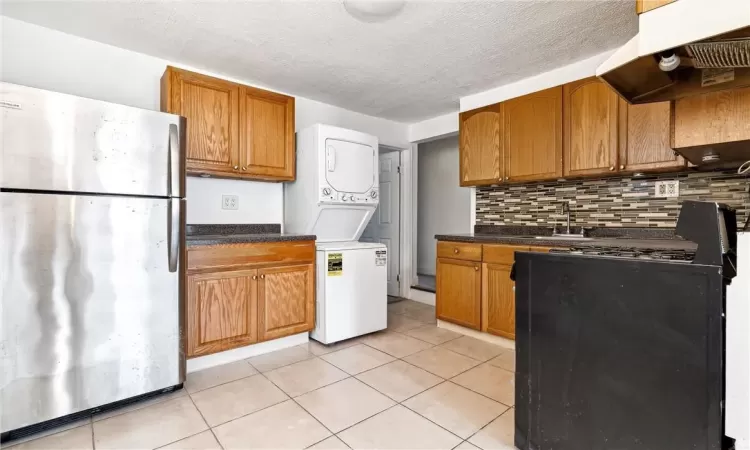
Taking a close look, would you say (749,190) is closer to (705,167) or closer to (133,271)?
(705,167)

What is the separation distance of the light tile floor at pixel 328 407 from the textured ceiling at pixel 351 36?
7.20ft

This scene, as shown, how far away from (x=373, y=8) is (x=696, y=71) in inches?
58.6

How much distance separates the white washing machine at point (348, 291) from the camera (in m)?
2.80

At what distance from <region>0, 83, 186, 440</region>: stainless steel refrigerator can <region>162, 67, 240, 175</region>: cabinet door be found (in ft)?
1.81

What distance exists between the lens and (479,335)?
2949 mm

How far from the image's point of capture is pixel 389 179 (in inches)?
179

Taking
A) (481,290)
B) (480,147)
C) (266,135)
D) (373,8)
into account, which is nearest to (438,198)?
(480,147)

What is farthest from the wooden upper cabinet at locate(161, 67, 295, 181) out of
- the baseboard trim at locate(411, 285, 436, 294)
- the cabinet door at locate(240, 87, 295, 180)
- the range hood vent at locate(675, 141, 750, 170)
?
the range hood vent at locate(675, 141, 750, 170)

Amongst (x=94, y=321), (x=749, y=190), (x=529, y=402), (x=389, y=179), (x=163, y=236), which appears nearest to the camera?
(x=529, y=402)

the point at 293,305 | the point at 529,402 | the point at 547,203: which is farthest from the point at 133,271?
the point at 547,203

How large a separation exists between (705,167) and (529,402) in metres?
1.94

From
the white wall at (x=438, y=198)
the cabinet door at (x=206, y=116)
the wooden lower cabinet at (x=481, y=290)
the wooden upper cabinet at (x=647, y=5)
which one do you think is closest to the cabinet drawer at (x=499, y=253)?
the wooden lower cabinet at (x=481, y=290)

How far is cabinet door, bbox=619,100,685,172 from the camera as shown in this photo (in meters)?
2.24

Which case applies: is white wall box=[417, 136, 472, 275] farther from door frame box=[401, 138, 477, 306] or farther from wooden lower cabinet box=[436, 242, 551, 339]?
wooden lower cabinet box=[436, 242, 551, 339]
